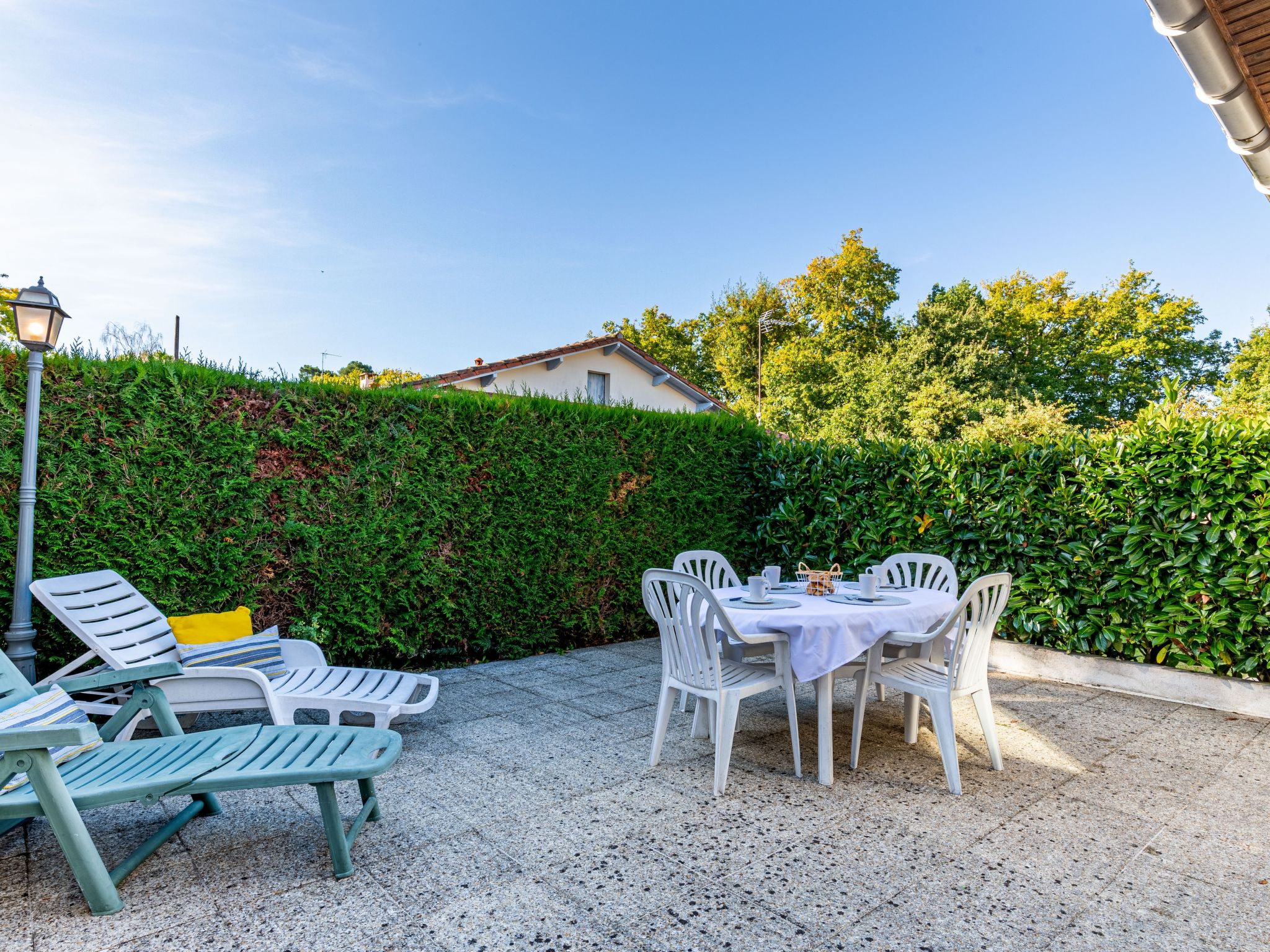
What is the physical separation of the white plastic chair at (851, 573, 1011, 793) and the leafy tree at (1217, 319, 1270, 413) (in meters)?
21.0

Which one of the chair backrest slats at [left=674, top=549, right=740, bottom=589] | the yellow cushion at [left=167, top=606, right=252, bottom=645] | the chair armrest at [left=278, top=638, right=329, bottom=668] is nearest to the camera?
the yellow cushion at [left=167, top=606, right=252, bottom=645]

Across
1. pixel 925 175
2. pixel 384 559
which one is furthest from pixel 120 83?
pixel 925 175

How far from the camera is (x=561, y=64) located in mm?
10875

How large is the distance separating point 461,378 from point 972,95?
1110 cm

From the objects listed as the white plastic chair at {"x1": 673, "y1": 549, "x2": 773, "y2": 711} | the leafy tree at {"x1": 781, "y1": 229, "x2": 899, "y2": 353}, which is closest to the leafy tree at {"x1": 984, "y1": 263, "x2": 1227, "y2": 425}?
the leafy tree at {"x1": 781, "y1": 229, "x2": 899, "y2": 353}

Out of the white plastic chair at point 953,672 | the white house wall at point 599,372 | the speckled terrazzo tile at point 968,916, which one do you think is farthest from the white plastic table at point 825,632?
the white house wall at point 599,372

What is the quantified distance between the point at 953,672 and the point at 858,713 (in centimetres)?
51

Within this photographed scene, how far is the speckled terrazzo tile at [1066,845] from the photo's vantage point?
7.54 ft

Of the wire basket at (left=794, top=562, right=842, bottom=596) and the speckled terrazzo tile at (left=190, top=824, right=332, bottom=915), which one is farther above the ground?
the wire basket at (left=794, top=562, right=842, bottom=596)

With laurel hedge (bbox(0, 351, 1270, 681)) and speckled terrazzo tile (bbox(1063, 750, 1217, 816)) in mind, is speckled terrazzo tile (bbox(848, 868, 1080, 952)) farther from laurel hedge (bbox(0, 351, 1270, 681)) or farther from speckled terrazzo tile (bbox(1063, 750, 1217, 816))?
laurel hedge (bbox(0, 351, 1270, 681))

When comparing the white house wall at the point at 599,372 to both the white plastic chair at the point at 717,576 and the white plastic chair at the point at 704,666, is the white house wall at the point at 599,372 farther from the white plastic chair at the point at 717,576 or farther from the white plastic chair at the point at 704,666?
the white plastic chair at the point at 704,666

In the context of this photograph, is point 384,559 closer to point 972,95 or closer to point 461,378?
point 461,378

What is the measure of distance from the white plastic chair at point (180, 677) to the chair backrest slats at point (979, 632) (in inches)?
105

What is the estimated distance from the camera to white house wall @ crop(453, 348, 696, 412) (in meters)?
15.2
